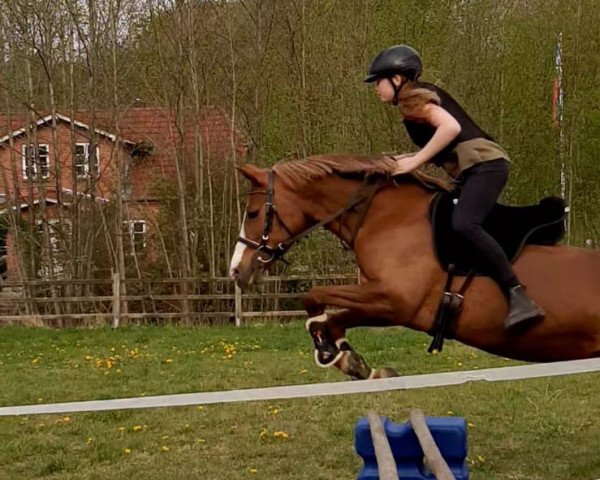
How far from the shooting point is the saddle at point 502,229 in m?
4.45

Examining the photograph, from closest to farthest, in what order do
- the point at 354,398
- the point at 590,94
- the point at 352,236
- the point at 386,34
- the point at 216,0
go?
the point at 352,236, the point at 354,398, the point at 386,34, the point at 216,0, the point at 590,94

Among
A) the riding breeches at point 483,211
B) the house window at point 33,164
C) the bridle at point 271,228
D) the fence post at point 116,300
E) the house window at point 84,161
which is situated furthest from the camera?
the house window at point 33,164

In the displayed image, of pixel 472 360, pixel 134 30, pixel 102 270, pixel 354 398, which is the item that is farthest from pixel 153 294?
pixel 354 398

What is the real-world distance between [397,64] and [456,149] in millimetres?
579

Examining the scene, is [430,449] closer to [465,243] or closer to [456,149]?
[465,243]

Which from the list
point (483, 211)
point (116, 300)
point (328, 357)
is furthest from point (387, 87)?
point (116, 300)

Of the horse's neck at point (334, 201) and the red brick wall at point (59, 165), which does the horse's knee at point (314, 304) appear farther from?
the red brick wall at point (59, 165)

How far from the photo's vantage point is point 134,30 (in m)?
19.0

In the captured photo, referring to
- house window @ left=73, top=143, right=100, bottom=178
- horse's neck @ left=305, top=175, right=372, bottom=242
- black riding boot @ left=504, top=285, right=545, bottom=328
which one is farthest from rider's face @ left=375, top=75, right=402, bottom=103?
house window @ left=73, top=143, right=100, bottom=178

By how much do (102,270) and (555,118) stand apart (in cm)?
1167

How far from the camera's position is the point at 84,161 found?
2033 cm

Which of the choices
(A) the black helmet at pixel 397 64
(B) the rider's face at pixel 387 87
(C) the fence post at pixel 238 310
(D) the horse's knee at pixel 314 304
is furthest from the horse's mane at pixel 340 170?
(C) the fence post at pixel 238 310

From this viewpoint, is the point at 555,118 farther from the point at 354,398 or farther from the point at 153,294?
the point at 354,398

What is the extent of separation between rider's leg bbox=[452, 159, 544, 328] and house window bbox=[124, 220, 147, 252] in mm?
16364
